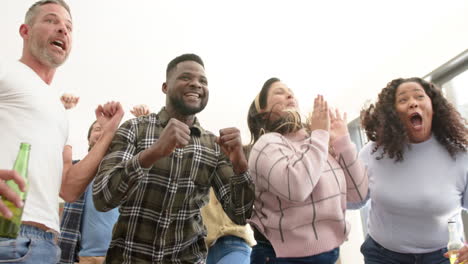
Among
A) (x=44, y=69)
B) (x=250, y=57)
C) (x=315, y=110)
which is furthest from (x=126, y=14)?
(x=315, y=110)

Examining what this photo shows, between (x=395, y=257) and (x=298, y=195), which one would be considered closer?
(x=298, y=195)

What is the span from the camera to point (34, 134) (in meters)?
1.24

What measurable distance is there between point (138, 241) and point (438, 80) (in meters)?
3.02

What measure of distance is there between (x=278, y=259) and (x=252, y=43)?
234 cm

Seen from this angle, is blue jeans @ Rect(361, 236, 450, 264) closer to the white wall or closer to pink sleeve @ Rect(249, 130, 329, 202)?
pink sleeve @ Rect(249, 130, 329, 202)

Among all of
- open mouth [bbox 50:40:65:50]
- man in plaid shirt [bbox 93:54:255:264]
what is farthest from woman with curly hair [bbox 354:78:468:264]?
open mouth [bbox 50:40:65:50]

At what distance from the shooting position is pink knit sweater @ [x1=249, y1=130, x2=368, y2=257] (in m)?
1.31

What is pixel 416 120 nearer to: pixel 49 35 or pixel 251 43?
pixel 49 35

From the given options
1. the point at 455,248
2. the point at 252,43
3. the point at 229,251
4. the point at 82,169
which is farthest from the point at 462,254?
the point at 252,43

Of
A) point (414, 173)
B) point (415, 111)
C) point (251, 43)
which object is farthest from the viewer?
point (251, 43)

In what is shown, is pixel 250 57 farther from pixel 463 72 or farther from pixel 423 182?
pixel 423 182

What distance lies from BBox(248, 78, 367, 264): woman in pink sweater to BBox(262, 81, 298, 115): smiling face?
96 mm

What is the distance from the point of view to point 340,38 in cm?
336

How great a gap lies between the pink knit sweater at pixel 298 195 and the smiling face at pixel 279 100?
0.80 feet
